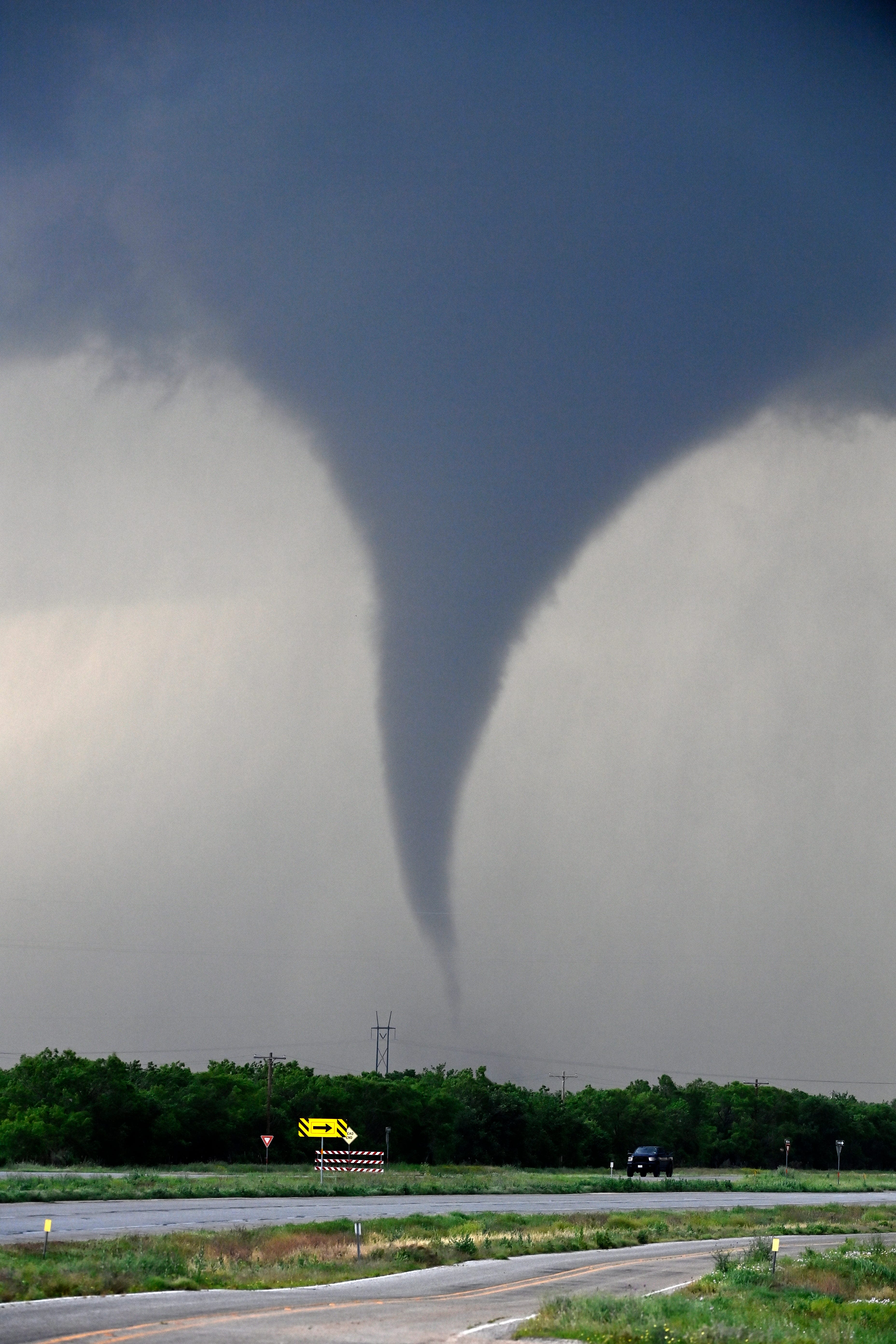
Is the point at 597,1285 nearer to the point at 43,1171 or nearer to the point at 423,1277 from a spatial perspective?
the point at 423,1277

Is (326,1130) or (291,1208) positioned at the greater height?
(326,1130)

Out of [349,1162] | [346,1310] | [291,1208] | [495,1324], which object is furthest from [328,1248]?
[349,1162]

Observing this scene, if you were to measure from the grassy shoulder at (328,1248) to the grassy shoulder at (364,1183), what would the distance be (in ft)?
40.3

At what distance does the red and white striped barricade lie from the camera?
64375 millimetres

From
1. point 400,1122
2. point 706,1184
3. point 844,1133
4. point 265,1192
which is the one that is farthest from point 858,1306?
point 844,1133

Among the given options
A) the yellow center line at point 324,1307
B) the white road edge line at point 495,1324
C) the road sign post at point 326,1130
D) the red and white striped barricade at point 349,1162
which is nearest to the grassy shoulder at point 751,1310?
the white road edge line at point 495,1324

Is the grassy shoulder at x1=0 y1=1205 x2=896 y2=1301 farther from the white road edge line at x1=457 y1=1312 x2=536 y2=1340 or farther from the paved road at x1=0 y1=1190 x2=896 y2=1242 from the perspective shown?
the white road edge line at x1=457 y1=1312 x2=536 y2=1340

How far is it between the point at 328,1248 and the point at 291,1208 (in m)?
14.9

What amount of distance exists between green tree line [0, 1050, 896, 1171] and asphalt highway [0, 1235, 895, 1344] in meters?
59.6

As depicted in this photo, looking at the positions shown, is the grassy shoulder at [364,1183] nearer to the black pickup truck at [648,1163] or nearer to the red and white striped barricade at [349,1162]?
the red and white striped barricade at [349,1162]

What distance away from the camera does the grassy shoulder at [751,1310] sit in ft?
57.1

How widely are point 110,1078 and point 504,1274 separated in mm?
63165

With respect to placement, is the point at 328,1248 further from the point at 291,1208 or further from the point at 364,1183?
the point at 364,1183

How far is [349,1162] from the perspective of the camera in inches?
2891
